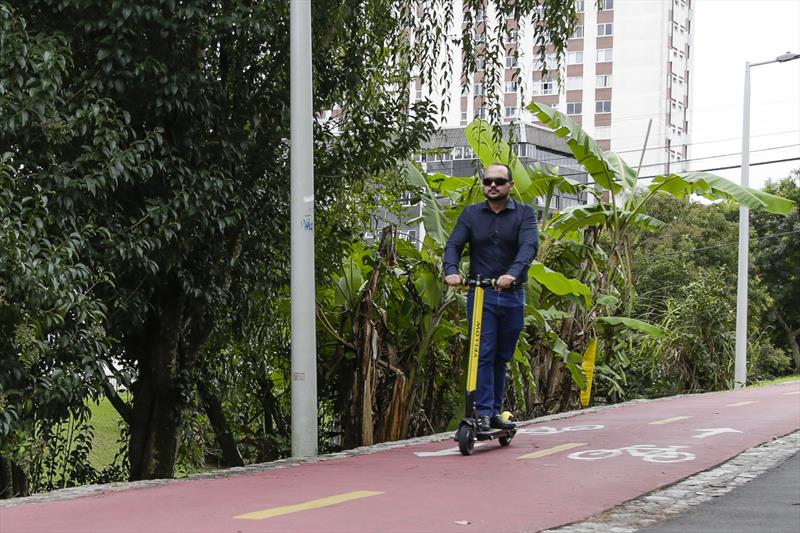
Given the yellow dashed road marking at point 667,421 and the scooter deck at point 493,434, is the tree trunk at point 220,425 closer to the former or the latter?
the scooter deck at point 493,434

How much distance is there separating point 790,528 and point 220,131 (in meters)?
6.18

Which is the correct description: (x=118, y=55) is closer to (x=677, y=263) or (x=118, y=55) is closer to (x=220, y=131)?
(x=220, y=131)

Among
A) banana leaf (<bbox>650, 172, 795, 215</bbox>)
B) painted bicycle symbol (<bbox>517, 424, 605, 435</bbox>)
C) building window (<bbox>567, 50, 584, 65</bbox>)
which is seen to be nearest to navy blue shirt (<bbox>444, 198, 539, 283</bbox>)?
painted bicycle symbol (<bbox>517, 424, 605, 435</bbox>)

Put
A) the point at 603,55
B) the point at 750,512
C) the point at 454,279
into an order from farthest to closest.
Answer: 1. the point at 603,55
2. the point at 454,279
3. the point at 750,512

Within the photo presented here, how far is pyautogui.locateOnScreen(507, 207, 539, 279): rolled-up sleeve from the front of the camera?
25.8 feet

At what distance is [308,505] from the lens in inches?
226

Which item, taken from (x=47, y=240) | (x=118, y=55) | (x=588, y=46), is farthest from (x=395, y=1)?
(x=588, y=46)

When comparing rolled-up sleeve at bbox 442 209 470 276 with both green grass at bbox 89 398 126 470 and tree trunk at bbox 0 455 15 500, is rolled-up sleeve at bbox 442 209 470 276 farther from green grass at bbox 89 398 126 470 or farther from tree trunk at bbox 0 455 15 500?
green grass at bbox 89 398 126 470

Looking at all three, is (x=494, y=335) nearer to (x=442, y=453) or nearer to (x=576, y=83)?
(x=442, y=453)

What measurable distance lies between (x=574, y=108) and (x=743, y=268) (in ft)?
261

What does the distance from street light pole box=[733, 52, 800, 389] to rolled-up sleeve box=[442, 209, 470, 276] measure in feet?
50.6

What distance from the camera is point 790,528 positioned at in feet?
17.0

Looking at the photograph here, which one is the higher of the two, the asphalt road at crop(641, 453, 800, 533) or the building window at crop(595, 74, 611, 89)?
the building window at crop(595, 74, 611, 89)

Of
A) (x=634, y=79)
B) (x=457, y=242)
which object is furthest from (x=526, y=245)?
(x=634, y=79)
